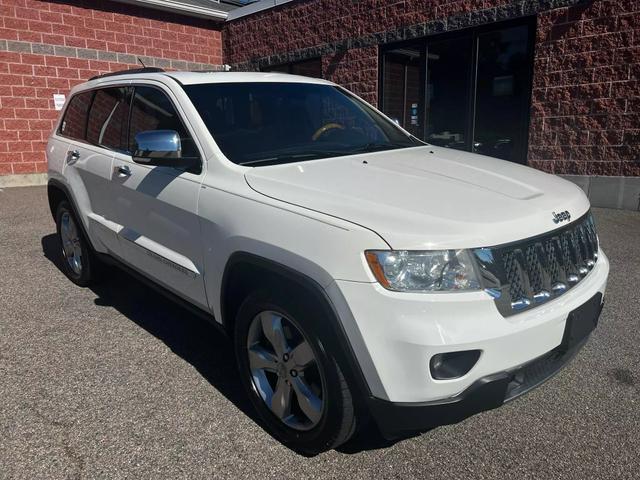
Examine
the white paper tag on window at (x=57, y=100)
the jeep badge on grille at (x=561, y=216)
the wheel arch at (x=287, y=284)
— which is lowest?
the wheel arch at (x=287, y=284)

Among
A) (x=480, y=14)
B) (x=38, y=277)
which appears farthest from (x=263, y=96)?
(x=480, y=14)

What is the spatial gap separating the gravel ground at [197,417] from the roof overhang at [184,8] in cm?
1102

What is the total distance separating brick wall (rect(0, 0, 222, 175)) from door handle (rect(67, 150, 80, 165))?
334 inches

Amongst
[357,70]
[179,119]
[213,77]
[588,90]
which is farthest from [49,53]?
[588,90]

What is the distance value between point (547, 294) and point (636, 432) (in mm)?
988

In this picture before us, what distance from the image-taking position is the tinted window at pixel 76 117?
4.46 m

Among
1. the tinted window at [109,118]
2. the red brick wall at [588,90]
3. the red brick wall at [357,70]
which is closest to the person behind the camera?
the tinted window at [109,118]

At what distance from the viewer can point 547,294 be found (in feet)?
7.16

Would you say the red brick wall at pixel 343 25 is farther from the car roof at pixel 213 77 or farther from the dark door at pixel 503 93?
the car roof at pixel 213 77

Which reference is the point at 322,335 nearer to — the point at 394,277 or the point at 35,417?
the point at 394,277

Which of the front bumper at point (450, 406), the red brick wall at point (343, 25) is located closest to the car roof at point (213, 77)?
the front bumper at point (450, 406)

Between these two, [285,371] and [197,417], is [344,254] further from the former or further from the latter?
[197,417]

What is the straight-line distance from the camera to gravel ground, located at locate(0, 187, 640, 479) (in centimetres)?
232

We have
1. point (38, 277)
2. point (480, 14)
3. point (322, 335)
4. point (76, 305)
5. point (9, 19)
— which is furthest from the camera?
point (9, 19)
